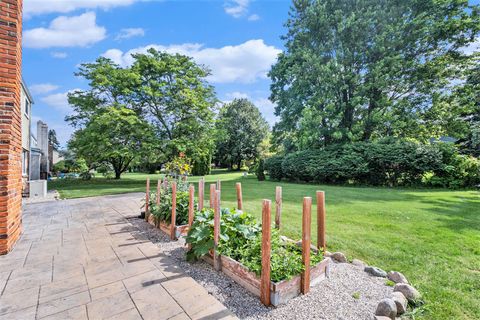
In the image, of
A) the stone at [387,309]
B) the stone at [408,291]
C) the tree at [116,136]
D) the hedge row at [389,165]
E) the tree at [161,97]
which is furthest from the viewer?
the tree at [161,97]

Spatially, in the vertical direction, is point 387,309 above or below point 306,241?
below

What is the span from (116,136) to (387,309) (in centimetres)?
1384

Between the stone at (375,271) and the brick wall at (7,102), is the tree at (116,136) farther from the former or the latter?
the stone at (375,271)

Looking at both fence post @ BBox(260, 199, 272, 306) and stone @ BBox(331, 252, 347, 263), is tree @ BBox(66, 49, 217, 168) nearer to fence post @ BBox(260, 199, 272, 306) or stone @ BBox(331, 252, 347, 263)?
stone @ BBox(331, 252, 347, 263)

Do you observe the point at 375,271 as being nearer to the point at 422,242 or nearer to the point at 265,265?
the point at 265,265

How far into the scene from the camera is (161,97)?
43.5 feet

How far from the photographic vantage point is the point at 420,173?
973 cm

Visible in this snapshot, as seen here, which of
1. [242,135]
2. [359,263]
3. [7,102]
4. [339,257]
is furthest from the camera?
[242,135]

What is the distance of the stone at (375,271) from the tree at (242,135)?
80.4ft

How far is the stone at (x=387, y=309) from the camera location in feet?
5.62

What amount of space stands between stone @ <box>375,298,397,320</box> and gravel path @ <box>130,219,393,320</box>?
84mm

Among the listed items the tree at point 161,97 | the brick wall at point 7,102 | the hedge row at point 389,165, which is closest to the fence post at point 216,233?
the brick wall at point 7,102

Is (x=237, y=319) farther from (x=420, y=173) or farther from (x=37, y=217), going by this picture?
(x=420, y=173)

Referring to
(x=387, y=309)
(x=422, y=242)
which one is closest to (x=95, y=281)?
(x=387, y=309)
